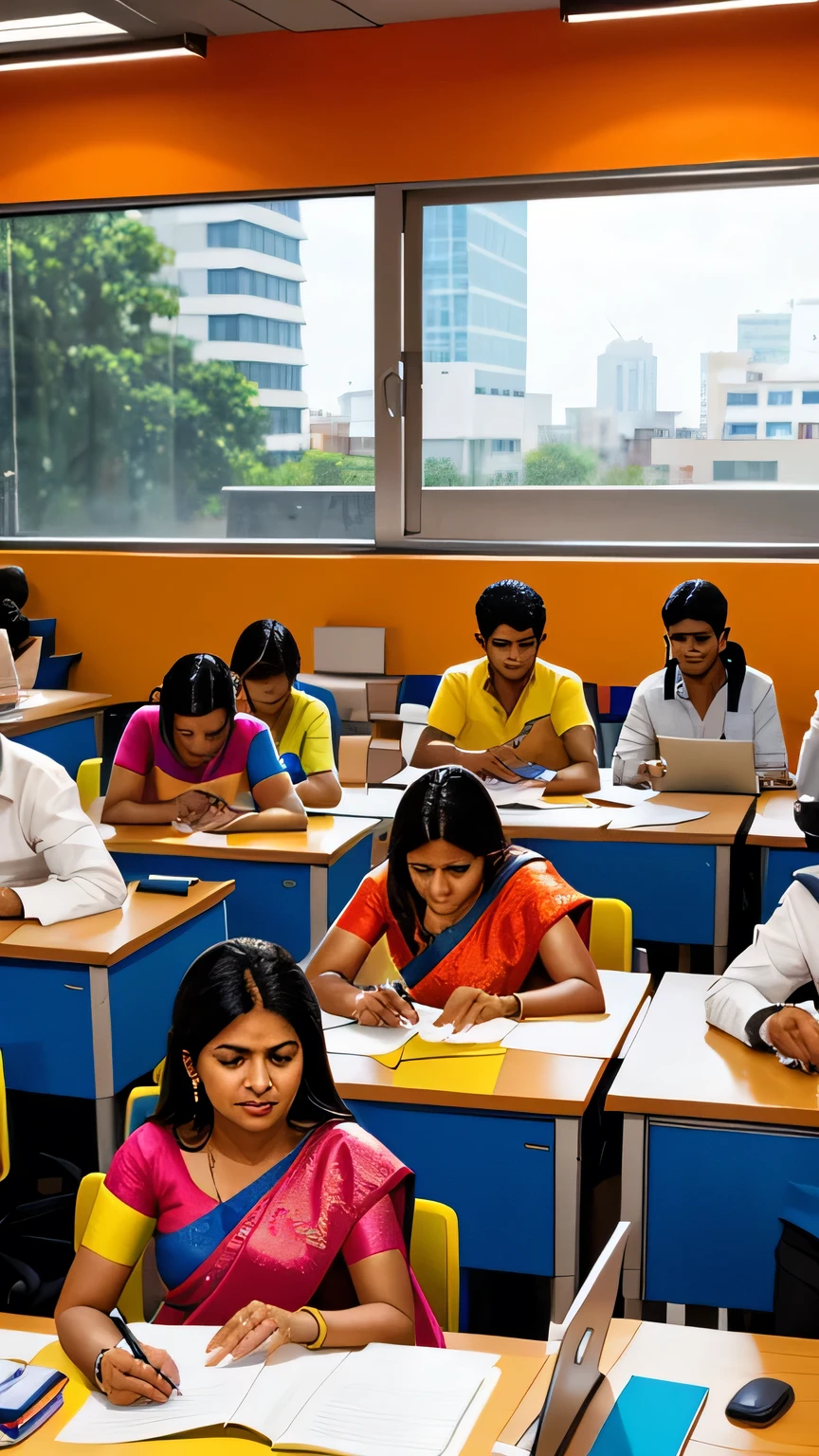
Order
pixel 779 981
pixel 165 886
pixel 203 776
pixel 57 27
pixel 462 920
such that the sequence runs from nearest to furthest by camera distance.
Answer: pixel 779 981, pixel 462 920, pixel 165 886, pixel 203 776, pixel 57 27

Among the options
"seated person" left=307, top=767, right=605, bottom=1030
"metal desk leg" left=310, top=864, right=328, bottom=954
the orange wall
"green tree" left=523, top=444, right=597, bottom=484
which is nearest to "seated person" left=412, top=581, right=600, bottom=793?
"metal desk leg" left=310, top=864, right=328, bottom=954

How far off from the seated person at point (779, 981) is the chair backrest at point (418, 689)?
3.13 m

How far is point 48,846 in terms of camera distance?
305cm

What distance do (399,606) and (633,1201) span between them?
12.4 ft

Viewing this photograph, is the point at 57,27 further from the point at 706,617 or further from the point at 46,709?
the point at 706,617

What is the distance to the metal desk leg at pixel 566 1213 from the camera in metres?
2.15

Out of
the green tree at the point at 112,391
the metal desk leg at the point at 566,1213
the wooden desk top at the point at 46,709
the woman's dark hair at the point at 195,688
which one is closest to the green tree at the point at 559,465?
the green tree at the point at 112,391

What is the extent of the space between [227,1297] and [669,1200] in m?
0.82

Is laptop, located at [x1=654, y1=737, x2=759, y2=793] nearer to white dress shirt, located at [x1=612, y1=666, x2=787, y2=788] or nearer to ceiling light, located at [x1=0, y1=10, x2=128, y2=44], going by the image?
white dress shirt, located at [x1=612, y1=666, x2=787, y2=788]

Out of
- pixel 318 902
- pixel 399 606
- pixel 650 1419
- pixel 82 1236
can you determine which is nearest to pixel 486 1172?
pixel 82 1236

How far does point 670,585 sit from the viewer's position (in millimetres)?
5320

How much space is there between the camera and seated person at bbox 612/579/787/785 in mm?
4434

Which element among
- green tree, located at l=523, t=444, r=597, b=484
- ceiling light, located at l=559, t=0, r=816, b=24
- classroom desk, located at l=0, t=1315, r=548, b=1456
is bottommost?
classroom desk, located at l=0, t=1315, r=548, b=1456

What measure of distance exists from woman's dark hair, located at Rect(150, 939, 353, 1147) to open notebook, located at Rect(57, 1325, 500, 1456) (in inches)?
10.7
